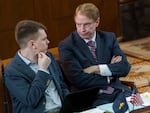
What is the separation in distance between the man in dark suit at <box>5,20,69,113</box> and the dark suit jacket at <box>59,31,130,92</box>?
295 millimetres

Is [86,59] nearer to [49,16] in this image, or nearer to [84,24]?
[84,24]

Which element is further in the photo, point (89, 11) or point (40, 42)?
point (89, 11)

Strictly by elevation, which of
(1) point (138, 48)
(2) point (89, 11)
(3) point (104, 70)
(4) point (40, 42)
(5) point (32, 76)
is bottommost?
(1) point (138, 48)

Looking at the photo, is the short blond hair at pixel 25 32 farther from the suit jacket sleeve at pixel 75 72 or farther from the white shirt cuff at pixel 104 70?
the white shirt cuff at pixel 104 70

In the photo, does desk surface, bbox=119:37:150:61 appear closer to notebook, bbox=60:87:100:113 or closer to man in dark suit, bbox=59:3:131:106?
man in dark suit, bbox=59:3:131:106

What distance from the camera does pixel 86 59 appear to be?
2.90 m

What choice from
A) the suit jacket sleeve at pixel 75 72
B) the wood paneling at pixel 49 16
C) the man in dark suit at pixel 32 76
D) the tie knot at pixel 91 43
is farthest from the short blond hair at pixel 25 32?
the wood paneling at pixel 49 16

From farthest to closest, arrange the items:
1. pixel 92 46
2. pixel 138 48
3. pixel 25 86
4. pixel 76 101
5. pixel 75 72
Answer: pixel 138 48
pixel 92 46
pixel 75 72
pixel 25 86
pixel 76 101

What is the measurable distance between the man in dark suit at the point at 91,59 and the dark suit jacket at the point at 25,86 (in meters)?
0.40

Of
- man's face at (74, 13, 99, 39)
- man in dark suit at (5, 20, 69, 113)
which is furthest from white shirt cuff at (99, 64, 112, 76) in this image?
man in dark suit at (5, 20, 69, 113)

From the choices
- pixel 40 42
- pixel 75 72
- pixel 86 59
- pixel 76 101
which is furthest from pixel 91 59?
pixel 76 101

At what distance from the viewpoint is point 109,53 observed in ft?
9.78

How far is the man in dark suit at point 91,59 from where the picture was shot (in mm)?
2856

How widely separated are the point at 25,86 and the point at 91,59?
686 millimetres
